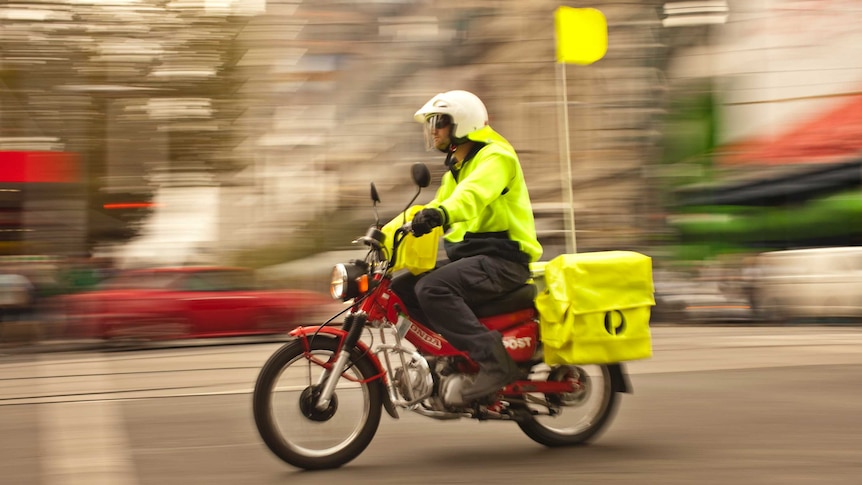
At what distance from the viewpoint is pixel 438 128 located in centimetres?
559

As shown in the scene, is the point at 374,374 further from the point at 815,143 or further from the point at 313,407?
the point at 815,143

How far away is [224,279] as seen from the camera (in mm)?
15766

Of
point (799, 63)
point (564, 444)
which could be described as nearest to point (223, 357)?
point (564, 444)

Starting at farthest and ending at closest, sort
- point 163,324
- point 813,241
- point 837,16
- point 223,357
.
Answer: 1. point 837,16
2. point 813,241
3. point 163,324
4. point 223,357

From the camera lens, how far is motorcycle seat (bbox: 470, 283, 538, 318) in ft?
18.3

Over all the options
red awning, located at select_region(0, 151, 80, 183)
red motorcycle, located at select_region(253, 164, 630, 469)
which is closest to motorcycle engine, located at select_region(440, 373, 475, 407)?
red motorcycle, located at select_region(253, 164, 630, 469)

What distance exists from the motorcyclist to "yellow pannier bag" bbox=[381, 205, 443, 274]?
69 mm

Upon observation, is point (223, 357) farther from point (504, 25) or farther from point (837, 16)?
point (837, 16)

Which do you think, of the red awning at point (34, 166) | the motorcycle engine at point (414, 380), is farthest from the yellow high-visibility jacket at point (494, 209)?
the red awning at point (34, 166)

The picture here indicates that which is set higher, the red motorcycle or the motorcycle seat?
Answer: the motorcycle seat

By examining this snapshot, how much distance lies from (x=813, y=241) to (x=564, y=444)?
20.3 meters

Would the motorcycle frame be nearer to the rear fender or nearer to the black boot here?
the rear fender

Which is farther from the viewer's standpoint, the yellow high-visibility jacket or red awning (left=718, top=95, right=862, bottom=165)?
red awning (left=718, top=95, right=862, bottom=165)

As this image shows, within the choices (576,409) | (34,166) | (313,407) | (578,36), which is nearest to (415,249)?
(313,407)
